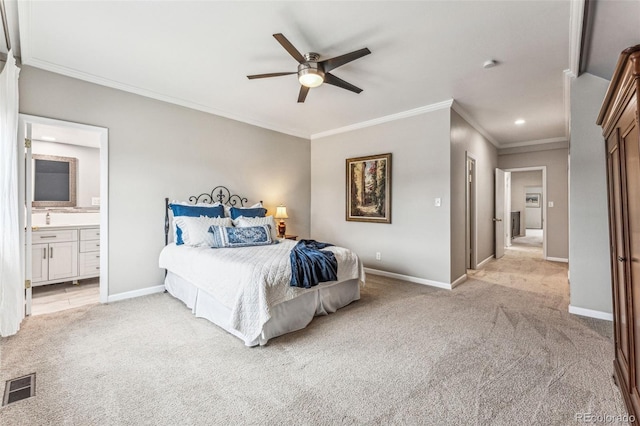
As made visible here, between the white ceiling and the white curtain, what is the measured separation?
1.58 feet

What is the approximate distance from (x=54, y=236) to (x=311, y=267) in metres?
3.85

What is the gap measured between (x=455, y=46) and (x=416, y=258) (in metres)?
2.90

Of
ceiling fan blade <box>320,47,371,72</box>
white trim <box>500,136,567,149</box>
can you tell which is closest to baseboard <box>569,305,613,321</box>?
ceiling fan blade <box>320,47,371,72</box>

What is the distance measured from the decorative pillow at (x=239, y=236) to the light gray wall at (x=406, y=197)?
2004mm

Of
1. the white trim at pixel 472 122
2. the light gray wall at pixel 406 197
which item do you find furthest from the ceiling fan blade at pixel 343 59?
the white trim at pixel 472 122

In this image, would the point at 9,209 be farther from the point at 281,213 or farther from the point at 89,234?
the point at 281,213

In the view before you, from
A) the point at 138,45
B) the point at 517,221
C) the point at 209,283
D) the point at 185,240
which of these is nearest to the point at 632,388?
the point at 209,283

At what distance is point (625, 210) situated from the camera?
5.32 ft

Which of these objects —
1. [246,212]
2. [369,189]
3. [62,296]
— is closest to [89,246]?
[62,296]

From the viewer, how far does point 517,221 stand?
35.7ft

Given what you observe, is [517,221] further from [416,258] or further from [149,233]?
[149,233]

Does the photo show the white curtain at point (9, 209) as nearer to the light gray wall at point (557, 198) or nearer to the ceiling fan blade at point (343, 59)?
the ceiling fan blade at point (343, 59)

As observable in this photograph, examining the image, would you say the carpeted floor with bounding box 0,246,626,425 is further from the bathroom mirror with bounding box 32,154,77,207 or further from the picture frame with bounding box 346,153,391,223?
the bathroom mirror with bounding box 32,154,77,207

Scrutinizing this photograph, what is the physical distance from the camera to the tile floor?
134 inches
